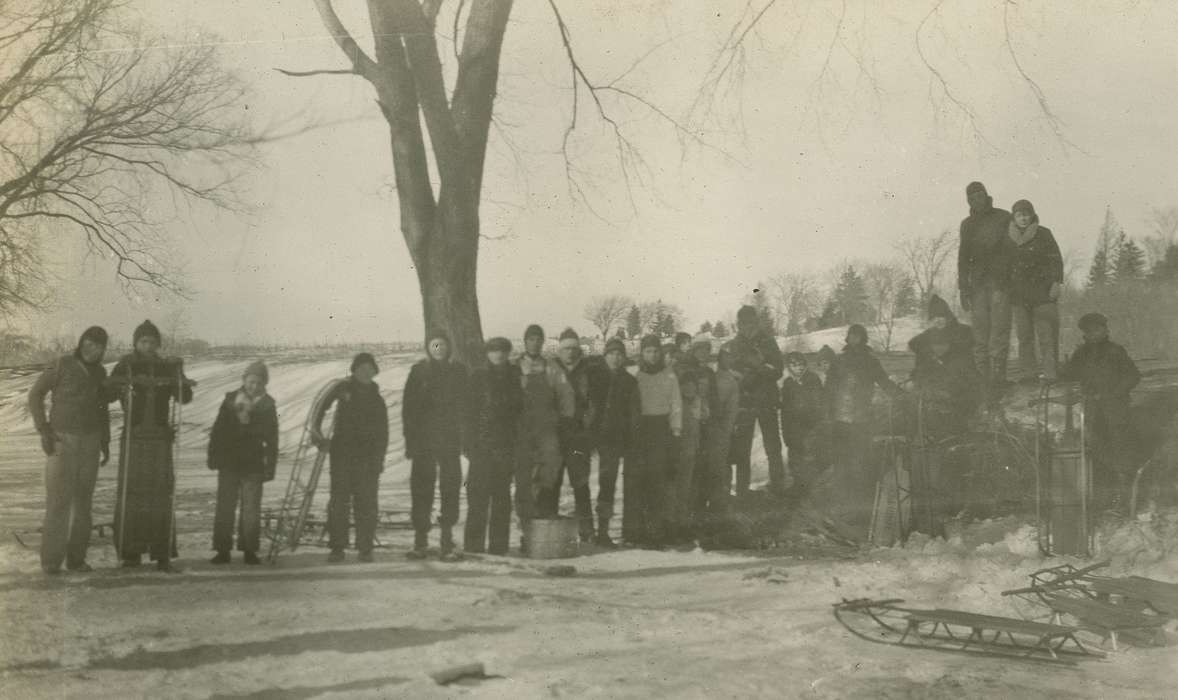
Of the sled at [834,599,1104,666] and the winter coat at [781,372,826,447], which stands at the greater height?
the winter coat at [781,372,826,447]

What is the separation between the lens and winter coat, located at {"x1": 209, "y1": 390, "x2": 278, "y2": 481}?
5789mm

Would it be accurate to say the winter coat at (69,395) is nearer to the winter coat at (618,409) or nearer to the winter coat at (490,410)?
the winter coat at (490,410)

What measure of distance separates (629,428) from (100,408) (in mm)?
3588

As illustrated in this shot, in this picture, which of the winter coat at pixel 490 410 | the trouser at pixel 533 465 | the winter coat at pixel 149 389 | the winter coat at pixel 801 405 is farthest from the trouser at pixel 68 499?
the winter coat at pixel 801 405

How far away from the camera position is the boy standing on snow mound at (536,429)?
668 cm

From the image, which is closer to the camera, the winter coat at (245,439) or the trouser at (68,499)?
the trouser at (68,499)

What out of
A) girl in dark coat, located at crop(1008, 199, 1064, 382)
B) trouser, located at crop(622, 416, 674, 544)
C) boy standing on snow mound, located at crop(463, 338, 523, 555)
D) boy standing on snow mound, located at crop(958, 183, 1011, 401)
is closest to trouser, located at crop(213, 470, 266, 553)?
boy standing on snow mound, located at crop(463, 338, 523, 555)

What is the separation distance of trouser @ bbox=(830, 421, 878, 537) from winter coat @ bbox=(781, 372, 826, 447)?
0.79 ft

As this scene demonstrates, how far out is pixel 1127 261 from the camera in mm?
7188

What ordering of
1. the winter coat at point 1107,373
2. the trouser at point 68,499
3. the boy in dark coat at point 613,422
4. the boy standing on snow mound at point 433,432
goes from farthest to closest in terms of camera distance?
the boy in dark coat at point 613,422
the winter coat at point 1107,373
the boy standing on snow mound at point 433,432
the trouser at point 68,499

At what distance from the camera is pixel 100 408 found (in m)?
5.58

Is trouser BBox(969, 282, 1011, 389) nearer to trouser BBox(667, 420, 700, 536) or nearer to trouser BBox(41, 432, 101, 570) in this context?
trouser BBox(667, 420, 700, 536)

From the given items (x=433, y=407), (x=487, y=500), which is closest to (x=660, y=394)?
(x=487, y=500)

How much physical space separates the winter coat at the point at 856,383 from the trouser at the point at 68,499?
5390mm
